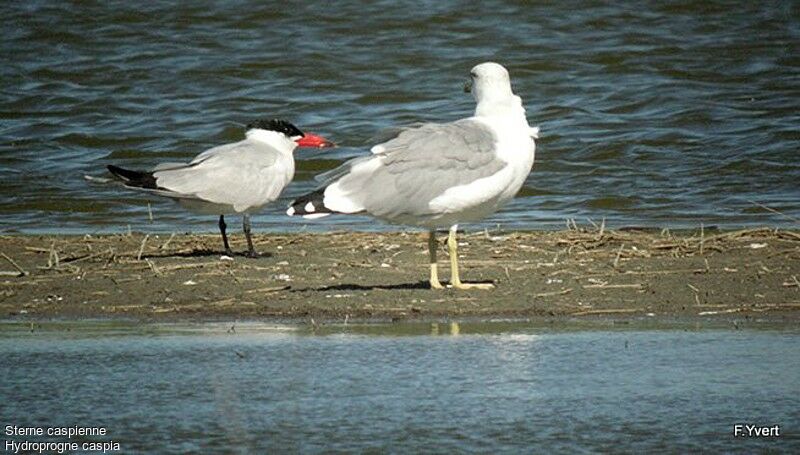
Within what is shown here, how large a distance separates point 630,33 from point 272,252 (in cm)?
1057

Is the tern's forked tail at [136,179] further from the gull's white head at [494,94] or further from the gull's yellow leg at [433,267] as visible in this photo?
Result: the gull's white head at [494,94]

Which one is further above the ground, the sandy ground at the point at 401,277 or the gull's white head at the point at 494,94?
the gull's white head at the point at 494,94

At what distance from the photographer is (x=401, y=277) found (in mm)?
8477

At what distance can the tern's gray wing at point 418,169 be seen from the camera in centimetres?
788

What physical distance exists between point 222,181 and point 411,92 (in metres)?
7.70

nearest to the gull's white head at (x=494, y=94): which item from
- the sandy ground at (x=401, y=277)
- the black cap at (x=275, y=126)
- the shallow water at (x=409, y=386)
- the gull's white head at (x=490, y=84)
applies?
the gull's white head at (x=490, y=84)

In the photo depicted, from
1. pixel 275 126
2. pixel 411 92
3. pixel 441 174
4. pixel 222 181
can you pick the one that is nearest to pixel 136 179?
pixel 222 181

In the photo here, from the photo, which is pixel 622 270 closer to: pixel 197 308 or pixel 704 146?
pixel 197 308

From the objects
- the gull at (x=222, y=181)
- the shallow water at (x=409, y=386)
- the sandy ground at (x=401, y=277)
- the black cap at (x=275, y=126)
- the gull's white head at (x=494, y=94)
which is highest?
the gull's white head at (x=494, y=94)

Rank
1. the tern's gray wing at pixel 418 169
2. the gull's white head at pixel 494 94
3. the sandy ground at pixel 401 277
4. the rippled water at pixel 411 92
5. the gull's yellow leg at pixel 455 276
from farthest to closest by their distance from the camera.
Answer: the rippled water at pixel 411 92, the gull's white head at pixel 494 94, the gull's yellow leg at pixel 455 276, the tern's gray wing at pixel 418 169, the sandy ground at pixel 401 277

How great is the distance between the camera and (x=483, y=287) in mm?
7980

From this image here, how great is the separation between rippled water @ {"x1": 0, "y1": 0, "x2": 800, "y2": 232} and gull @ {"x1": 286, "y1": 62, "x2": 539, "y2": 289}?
3.10m

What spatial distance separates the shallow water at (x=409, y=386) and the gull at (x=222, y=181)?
267 centimetres

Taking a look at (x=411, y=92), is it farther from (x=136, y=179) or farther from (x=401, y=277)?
(x=401, y=277)
